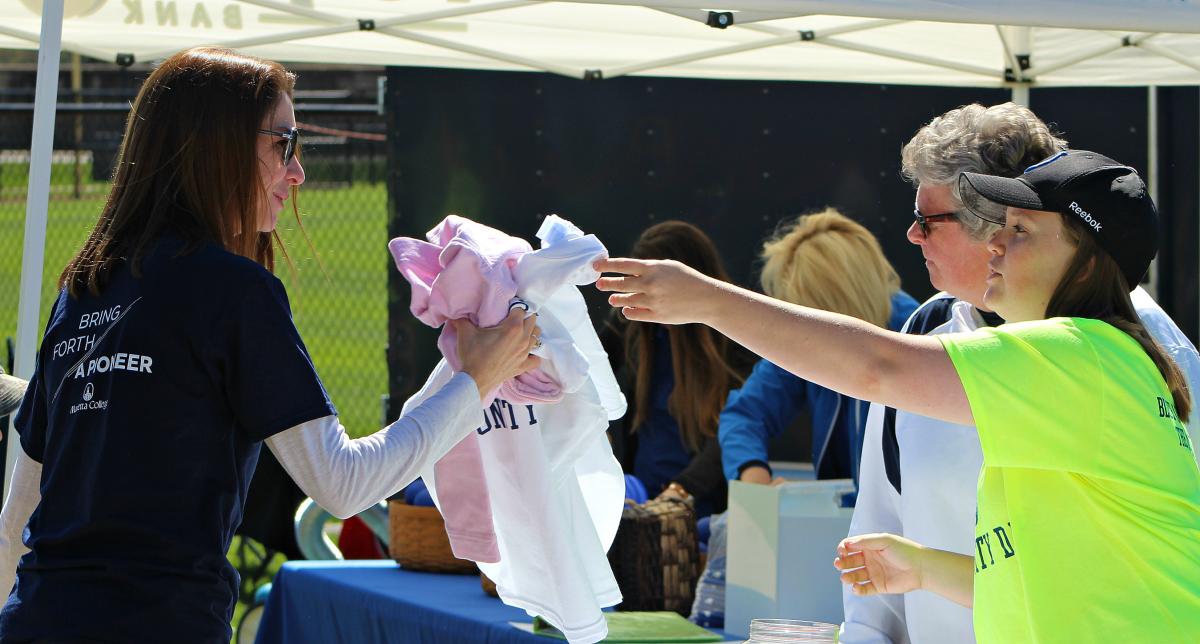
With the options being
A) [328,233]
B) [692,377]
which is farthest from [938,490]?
[328,233]

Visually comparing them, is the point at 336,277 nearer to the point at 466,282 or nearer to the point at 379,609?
the point at 379,609

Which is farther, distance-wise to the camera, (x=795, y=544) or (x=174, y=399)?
(x=795, y=544)

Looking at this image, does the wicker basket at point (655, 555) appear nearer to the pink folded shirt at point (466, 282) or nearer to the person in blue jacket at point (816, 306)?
the person in blue jacket at point (816, 306)

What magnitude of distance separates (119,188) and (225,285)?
0.26m

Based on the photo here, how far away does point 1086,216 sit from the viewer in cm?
156

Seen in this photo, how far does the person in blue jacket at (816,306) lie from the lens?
145 inches

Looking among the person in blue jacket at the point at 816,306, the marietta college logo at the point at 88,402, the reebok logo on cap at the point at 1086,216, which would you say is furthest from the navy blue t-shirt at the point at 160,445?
the person in blue jacket at the point at 816,306

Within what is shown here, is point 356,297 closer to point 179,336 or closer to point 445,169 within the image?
point 445,169

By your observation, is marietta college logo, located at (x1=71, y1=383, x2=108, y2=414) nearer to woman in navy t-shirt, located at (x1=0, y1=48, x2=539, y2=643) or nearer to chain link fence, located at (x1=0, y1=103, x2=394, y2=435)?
woman in navy t-shirt, located at (x1=0, y1=48, x2=539, y2=643)

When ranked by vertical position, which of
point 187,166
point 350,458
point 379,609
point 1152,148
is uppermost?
point 1152,148

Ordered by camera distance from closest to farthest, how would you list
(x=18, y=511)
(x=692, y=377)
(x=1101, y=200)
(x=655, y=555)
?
(x=1101, y=200)
(x=18, y=511)
(x=655, y=555)
(x=692, y=377)

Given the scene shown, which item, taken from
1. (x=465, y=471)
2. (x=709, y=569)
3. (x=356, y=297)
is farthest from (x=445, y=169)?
(x=356, y=297)

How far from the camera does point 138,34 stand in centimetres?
466

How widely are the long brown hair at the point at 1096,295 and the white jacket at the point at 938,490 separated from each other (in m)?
0.52
